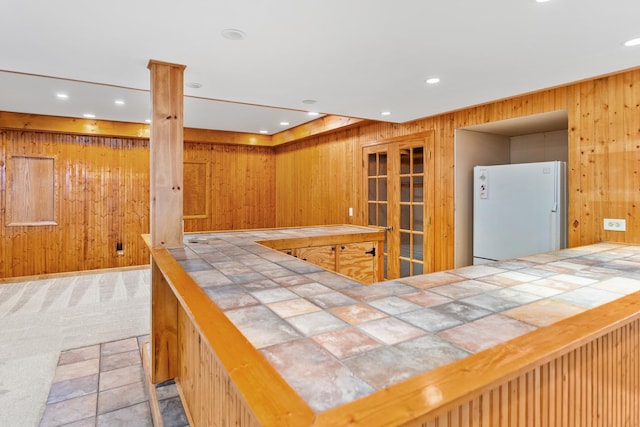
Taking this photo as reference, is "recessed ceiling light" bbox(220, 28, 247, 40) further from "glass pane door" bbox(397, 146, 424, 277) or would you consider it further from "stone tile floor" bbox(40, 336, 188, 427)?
"glass pane door" bbox(397, 146, 424, 277)

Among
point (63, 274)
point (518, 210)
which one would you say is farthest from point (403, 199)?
point (63, 274)

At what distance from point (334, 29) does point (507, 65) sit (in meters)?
1.34

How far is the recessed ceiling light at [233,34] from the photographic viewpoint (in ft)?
6.64

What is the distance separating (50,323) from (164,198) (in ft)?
7.97

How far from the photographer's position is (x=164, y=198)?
241cm

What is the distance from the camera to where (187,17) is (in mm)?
1859

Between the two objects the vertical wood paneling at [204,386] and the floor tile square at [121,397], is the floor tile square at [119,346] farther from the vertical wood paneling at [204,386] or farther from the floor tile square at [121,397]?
the vertical wood paneling at [204,386]

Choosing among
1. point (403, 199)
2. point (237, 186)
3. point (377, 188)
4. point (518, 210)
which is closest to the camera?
point (518, 210)

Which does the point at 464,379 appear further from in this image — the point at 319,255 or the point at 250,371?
the point at 319,255

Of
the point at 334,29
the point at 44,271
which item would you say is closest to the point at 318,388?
the point at 334,29

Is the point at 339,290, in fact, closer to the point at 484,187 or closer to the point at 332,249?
the point at 332,249

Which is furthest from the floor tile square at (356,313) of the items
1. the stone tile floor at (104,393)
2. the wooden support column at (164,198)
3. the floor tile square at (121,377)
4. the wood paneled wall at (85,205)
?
the wood paneled wall at (85,205)

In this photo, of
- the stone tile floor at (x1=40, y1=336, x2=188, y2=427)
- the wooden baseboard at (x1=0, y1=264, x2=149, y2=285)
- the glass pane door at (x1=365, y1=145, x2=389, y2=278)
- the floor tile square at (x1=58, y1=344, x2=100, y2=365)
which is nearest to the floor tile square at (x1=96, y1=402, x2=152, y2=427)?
the stone tile floor at (x1=40, y1=336, x2=188, y2=427)

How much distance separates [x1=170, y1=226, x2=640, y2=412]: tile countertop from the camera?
2.76ft
